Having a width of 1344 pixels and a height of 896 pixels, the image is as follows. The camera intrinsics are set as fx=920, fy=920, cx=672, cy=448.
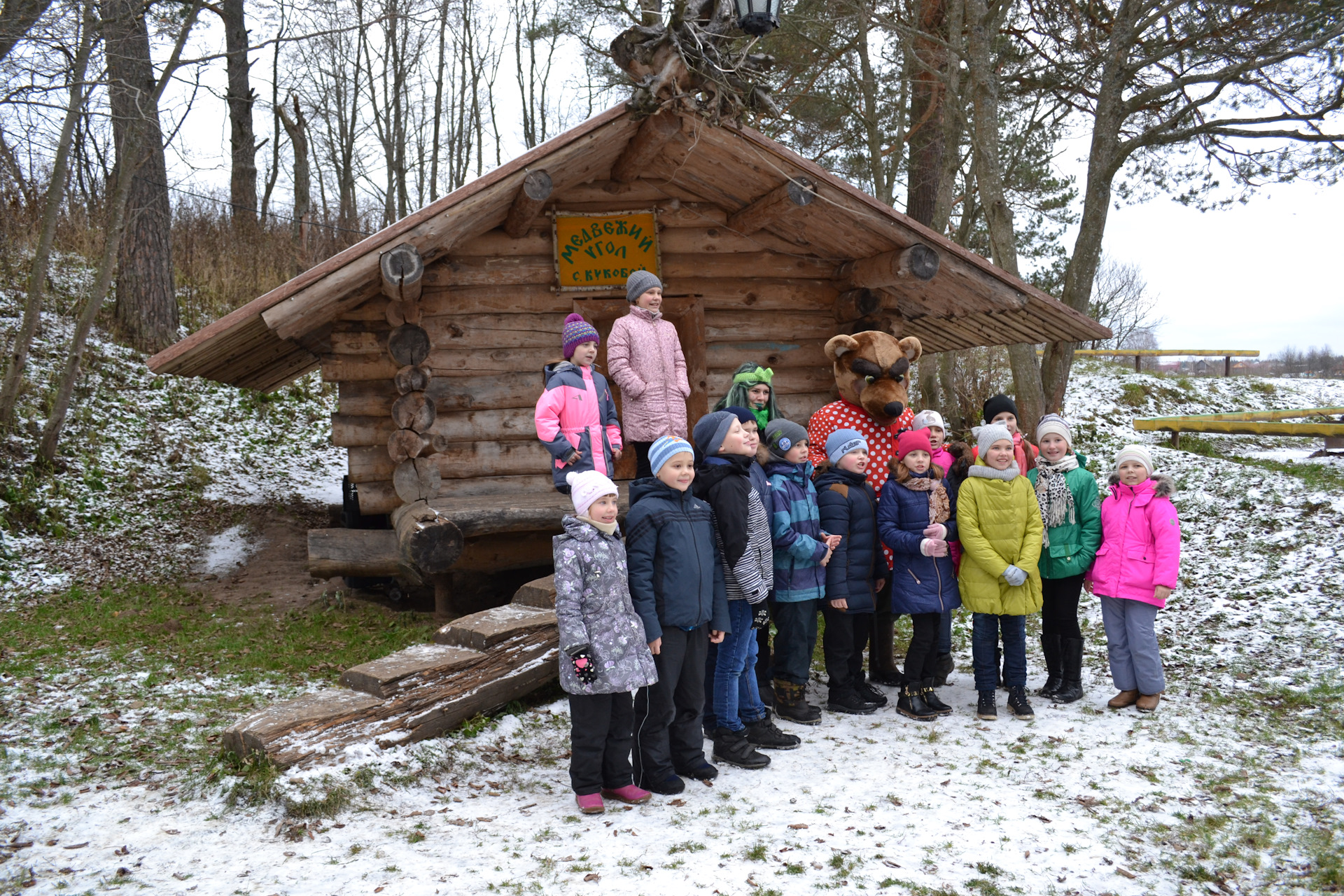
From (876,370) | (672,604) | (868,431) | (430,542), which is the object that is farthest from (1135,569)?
(430,542)

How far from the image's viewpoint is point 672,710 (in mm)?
4410

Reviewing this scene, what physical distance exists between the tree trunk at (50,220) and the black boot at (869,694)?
28.0 ft

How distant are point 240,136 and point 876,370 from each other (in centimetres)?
1625

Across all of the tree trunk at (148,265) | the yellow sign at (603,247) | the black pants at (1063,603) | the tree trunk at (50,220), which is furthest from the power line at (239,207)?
the black pants at (1063,603)

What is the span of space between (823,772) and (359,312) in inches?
211

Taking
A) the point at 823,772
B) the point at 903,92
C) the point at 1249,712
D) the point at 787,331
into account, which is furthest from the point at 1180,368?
the point at 823,772

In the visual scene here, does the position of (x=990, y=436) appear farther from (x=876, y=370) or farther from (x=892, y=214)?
(x=892, y=214)

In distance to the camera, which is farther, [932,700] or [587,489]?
[932,700]

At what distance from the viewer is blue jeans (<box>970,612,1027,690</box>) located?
5504 millimetres

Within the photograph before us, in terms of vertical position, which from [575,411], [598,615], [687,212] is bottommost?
[598,615]

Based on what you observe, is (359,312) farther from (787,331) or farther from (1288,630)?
(1288,630)

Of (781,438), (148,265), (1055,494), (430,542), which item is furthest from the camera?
(148,265)

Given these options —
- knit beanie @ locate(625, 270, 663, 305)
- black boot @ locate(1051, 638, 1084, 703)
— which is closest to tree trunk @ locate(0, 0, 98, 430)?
knit beanie @ locate(625, 270, 663, 305)

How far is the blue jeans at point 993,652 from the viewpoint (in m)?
5.50
